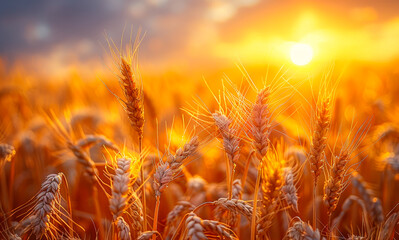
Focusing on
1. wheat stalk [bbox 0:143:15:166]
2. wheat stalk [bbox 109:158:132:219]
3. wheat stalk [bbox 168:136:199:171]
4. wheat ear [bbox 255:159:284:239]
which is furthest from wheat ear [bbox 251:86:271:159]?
wheat stalk [bbox 0:143:15:166]

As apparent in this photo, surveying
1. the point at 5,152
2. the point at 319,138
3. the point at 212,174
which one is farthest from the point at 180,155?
the point at 212,174

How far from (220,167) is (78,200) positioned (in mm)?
1652

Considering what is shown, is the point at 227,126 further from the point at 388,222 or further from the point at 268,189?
the point at 388,222

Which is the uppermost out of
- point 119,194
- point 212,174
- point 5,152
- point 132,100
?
point 132,100

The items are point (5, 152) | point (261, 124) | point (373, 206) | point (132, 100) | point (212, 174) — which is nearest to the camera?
point (261, 124)

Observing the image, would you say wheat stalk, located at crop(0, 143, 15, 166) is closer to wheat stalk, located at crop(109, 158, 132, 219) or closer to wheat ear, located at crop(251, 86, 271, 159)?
wheat stalk, located at crop(109, 158, 132, 219)

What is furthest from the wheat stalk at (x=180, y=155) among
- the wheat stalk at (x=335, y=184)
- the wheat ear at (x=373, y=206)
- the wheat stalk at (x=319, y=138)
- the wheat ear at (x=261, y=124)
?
the wheat ear at (x=373, y=206)

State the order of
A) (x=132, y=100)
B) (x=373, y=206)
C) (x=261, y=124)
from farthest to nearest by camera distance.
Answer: (x=373, y=206) → (x=132, y=100) → (x=261, y=124)

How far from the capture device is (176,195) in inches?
110

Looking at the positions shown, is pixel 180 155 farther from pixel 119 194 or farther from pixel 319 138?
pixel 319 138

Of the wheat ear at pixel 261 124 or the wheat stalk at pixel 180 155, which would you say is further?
the wheat stalk at pixel 180 155

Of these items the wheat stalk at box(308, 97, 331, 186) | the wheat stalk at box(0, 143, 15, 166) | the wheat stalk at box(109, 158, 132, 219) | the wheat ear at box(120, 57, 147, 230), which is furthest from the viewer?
the wheat stalk at box(0, 143, 15, 166)

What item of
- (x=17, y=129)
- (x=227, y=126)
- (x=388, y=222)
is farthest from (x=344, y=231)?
(x=17, y=129)

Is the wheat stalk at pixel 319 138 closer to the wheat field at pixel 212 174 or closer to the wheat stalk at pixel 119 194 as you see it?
the wheat field at pixel 212 174
